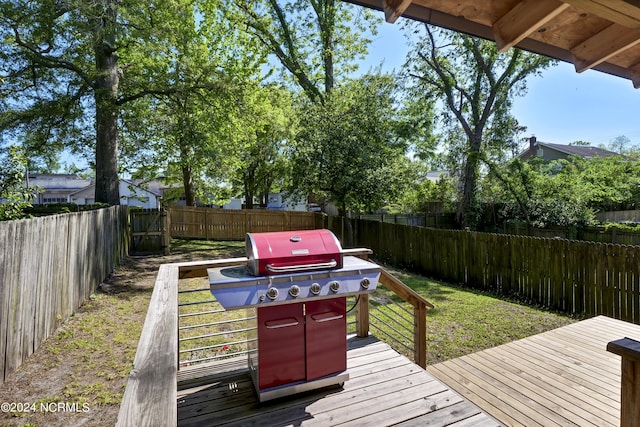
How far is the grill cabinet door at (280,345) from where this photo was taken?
7.29 ft

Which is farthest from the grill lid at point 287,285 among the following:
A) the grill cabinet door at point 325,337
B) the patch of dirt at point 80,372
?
the patch of dirt at point 80,372

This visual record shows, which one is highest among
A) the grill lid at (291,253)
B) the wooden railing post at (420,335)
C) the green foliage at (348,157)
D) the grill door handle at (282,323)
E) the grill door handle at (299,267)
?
the green foliage at (348,157)

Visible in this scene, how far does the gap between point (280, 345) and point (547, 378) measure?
2677 mm

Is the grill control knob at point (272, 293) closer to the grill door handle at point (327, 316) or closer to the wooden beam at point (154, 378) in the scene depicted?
the grill door handle at point (327, 316)

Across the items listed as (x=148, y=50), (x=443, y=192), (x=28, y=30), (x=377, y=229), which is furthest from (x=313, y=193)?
(x=443, y=192)

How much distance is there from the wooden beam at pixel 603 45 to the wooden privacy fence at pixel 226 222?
43.7 feet

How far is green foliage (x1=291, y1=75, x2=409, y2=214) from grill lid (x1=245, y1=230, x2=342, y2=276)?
769 cm

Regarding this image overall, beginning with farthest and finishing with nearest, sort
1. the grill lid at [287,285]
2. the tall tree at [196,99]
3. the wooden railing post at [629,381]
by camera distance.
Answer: the tall tree at [196,99] < the grill lid at [287,285] < the wooden railing post at [629,381]

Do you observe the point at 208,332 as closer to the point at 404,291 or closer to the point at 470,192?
the point at 404,291

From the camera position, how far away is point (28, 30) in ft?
27.8

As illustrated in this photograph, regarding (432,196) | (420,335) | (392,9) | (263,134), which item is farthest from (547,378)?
(432,196)

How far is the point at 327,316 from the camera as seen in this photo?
2.38m

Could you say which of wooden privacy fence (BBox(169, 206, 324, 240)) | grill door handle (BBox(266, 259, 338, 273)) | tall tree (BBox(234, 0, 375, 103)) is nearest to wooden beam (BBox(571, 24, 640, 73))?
grill door handle (BBox(266, 259, 338, 273))

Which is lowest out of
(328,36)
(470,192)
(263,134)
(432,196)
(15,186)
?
(15,186)
